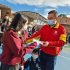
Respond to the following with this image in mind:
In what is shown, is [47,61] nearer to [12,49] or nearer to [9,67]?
[9,67]

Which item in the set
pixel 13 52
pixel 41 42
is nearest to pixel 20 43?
pixel 13 52

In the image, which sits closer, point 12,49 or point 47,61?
point 12,49

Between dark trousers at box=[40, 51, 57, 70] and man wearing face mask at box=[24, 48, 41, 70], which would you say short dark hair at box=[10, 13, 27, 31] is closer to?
dark trousers at box=[40, 51, 57, 70]

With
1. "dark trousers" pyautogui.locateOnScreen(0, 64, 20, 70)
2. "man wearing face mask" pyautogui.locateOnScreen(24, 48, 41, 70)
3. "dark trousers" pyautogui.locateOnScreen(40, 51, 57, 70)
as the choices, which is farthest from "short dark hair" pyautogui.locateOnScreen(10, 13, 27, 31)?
"man wearing face mask" pyautogui.locateOnScreen(24, 48, 41, 70)

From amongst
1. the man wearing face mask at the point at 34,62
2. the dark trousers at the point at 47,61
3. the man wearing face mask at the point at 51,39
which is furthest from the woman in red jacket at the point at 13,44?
the man wearing face mask at the point at 34,62

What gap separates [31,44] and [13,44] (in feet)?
3.03

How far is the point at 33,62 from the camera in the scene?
6609 millimetres

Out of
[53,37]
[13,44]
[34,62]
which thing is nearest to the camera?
[13,44]

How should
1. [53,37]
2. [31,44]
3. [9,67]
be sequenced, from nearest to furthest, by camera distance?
[9,67] < [31,44] < [53,37]

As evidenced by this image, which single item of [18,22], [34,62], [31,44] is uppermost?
[18,22]

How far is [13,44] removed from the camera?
4.75 m

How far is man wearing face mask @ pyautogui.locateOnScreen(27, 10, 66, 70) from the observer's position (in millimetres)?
6125

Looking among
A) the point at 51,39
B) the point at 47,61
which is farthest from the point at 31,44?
the point at 47,61

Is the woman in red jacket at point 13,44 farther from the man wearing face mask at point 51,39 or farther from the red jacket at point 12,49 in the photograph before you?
the man wearing face mask at point 51,39
